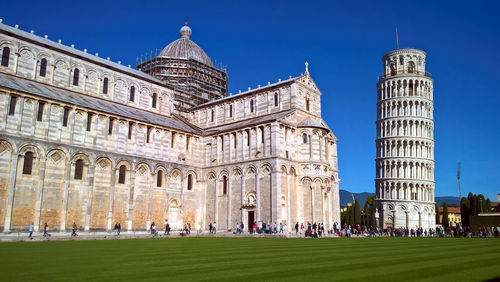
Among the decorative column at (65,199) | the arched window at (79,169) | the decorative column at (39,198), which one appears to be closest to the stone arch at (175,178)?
the arched window at (79,169)

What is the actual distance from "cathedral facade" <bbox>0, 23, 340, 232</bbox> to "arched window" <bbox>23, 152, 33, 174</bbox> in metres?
0.08

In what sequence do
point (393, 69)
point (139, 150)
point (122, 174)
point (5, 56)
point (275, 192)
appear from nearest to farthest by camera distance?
1. point (5, 56)
2. point (122, 174)
3. point (275, 192)
4. point (139, 150)
5. point (393, 69)

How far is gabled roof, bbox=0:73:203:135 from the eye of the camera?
108 ft

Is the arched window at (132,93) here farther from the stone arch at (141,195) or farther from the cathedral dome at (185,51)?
the cathedral dome at (185,51)

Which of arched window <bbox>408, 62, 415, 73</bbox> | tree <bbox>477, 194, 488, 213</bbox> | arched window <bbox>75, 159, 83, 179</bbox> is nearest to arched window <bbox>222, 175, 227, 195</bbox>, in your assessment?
arched window <bbox>75, 159, 83, 179</bbox>

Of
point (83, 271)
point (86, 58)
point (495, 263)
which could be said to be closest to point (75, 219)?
point (86, 58)

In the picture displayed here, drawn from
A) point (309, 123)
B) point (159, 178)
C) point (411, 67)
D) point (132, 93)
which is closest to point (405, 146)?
point (411, 67)

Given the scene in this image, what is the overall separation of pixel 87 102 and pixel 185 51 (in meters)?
24.7

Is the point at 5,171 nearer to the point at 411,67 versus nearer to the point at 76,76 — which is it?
the point at 76,76

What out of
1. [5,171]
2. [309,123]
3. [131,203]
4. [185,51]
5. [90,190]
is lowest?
[131,203]

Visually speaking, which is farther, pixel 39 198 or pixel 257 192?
pixel 257 192

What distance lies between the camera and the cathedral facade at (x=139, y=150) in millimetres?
31812

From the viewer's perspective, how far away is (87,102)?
37.2 meters

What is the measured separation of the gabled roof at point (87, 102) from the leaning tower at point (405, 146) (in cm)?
3895
